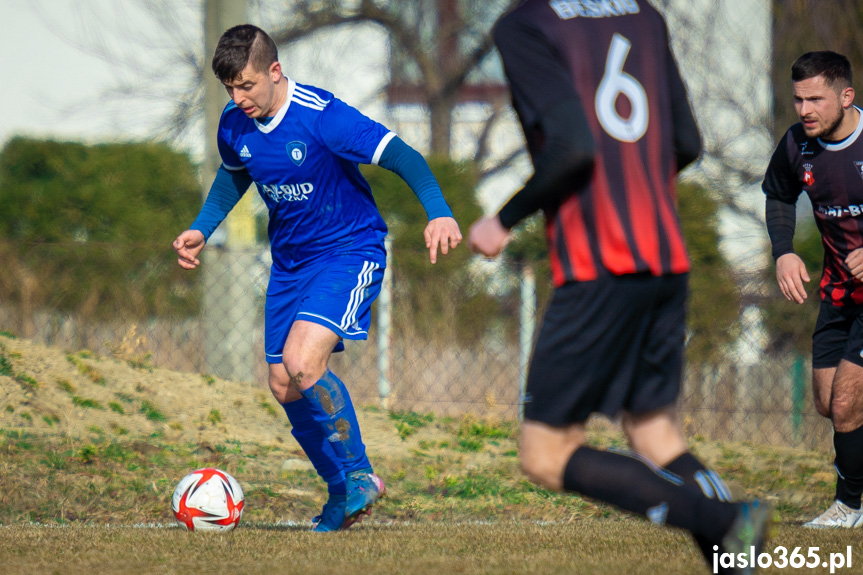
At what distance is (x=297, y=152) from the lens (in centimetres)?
451

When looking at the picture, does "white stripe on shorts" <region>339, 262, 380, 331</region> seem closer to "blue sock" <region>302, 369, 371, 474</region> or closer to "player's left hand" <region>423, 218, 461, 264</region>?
"blue sock" <region>302, 369, 371, 474</region>

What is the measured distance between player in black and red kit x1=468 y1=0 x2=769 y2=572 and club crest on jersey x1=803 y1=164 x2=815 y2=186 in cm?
246

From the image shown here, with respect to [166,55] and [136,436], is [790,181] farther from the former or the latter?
[166,55]

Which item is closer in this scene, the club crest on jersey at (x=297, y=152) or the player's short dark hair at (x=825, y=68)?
the club crest on jersey at (x=297, y=152)

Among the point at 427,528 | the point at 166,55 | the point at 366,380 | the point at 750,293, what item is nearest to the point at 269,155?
the point at 427,528

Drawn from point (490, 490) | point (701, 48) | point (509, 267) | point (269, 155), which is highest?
point (701, 48)

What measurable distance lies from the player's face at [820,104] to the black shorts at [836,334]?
914 millimetres

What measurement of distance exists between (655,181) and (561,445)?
0.80 metres

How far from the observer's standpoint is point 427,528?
472cm

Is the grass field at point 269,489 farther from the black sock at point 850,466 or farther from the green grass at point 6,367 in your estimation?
the black sock at point 850,466

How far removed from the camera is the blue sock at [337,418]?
4.45m

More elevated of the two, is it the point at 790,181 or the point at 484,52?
the point at 484,52

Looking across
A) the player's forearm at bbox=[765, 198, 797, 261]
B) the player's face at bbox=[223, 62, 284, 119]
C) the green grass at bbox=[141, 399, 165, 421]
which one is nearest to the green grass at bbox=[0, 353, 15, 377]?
the green grass at bbox=[141, 399, 165, 421]

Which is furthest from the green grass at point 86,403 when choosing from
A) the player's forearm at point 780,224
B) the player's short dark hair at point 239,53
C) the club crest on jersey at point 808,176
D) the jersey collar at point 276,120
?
the club crest on jersey at point 808,176
